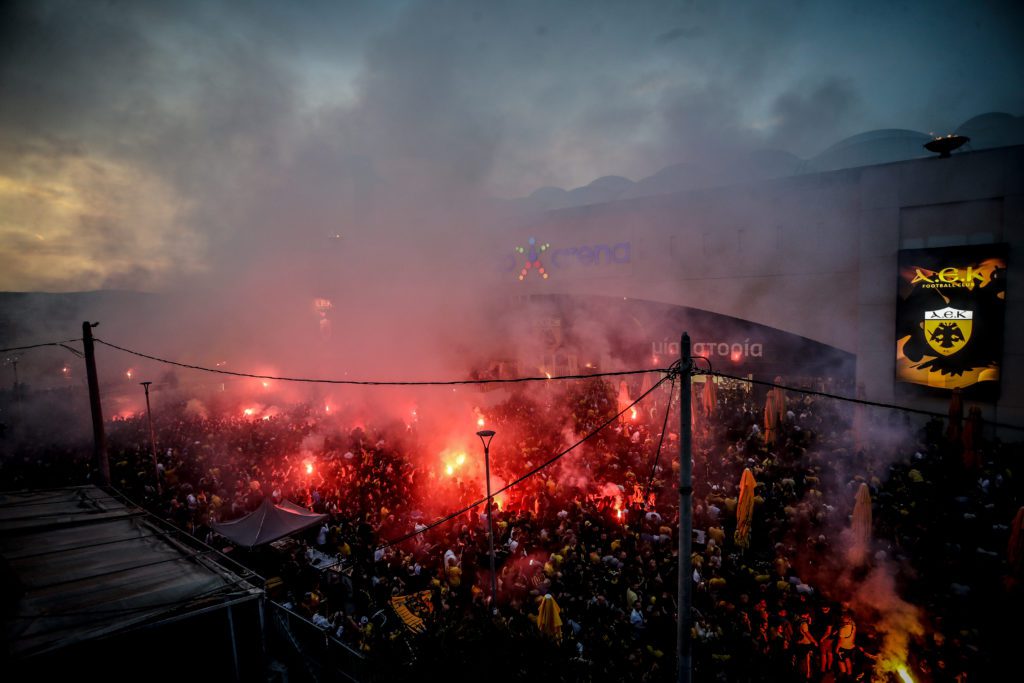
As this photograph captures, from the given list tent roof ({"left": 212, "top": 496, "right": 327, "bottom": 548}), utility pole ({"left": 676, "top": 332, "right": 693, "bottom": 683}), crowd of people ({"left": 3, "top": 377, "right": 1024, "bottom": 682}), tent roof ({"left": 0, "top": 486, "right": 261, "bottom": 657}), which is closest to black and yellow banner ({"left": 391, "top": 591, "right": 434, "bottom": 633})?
crowd of people ({"left": 3, "top": 377, "right": 1024, "bottom": 682})

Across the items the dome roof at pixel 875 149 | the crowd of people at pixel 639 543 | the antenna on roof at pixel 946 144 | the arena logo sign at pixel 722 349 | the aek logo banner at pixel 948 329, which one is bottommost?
the crowd of people at pixel 639 543

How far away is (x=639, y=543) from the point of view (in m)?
7.40

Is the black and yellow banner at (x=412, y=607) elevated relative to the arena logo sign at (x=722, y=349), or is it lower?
lower

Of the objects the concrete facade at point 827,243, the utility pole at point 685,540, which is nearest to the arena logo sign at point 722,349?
Result: the concrete facade at point 827,243

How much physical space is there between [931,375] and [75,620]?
18597mm

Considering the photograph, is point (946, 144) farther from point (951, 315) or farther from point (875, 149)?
point (875, 149)

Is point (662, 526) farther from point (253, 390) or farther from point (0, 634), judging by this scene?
point (253, 390)

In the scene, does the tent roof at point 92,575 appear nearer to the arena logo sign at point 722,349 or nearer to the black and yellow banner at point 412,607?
the black and yellow banner at point 412,607

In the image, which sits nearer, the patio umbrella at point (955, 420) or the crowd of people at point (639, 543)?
the crowd of people at point (639, 543)

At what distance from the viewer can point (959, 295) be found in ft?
38.3

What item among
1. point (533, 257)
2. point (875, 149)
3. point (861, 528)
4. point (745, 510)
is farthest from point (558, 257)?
point (875, 149)

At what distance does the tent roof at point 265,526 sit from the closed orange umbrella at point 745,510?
27.6 ft

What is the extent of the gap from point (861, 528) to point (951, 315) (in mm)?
8980

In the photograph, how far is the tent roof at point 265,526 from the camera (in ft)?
26.6
